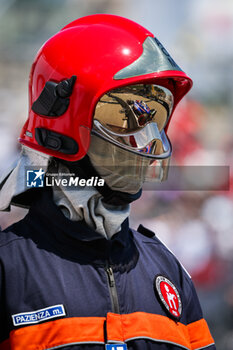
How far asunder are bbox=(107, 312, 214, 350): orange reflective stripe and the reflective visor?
0.55 m

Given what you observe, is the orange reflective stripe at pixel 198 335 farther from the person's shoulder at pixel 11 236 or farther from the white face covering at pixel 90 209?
the person's shoulder at pixel 11 236

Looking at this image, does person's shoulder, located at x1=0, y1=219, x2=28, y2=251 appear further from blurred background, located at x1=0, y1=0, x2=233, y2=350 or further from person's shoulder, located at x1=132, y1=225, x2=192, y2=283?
blurred background, located at x1=0, y1=0, x2=233, y2=350

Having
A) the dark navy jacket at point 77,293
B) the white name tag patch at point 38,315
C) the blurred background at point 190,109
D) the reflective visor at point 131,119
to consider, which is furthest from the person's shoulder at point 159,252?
the blurred background at point 190,109

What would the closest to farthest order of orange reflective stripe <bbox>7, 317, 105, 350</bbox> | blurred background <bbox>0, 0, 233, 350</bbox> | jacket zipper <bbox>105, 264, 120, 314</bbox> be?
orange reflective stripe <bbox>7, 317, 105, 350</bbox>
jacket zipper <bbox>105, 264, 120, 314</bbox>
blurred background <bbox>0, 0, 233, 350</bbox>

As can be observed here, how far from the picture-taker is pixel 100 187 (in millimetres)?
1750

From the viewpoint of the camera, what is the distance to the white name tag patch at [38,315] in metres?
1.50

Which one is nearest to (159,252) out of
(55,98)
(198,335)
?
(198,335)

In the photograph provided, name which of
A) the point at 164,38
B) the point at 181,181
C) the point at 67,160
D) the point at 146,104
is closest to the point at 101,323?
the point at 67,160

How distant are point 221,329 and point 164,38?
117 inches

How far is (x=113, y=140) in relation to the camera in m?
1.72

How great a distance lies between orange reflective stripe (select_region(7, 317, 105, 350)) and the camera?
4.89 ft

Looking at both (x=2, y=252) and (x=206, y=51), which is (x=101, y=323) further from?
(x=206, y=51)

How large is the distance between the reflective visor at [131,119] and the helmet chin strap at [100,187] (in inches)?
4.7

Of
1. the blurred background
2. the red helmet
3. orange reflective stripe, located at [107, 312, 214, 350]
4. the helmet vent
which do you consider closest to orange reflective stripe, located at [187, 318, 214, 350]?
orange reflective stripe, located at [107, 312, 214, 350]
